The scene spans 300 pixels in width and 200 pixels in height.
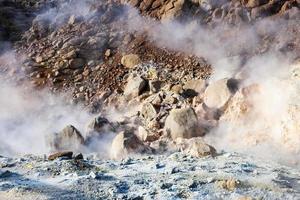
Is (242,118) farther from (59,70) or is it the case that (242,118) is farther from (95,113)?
(59,70)

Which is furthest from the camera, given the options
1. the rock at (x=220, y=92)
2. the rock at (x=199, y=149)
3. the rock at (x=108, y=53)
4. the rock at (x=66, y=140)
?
the rock at (x=108, y=53)

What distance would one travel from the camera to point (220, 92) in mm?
10438

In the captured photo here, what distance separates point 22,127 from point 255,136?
16.8 feet

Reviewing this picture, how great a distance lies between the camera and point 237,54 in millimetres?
11945

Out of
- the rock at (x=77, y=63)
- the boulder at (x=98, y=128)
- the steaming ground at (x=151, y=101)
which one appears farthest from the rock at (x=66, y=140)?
the rock at (x=77, y=63)

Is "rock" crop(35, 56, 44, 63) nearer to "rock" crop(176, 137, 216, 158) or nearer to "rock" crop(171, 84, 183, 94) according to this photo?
"rock" crop(171, 84, 183, 94)

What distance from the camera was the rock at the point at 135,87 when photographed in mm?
11680

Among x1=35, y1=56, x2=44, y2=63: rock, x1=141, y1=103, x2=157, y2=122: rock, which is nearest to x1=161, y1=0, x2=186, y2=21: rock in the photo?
x1=35, y1=56, x2=44, y2=63: rock

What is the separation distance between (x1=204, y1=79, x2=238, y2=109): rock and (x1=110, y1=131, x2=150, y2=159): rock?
200 cm

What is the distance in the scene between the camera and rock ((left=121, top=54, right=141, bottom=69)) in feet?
41.3

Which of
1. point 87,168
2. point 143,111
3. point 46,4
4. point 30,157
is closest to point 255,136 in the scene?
point 143,111

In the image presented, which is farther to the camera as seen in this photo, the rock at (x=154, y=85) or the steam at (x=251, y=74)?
the rock at (x=154, y=85)

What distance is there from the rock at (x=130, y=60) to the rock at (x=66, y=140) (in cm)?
329

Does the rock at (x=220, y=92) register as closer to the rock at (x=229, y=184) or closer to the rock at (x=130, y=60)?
the rock at (x=130, y=60)
